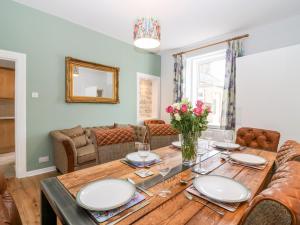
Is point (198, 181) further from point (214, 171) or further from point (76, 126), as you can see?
point (76, 126)

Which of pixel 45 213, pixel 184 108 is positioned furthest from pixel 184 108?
pixel 45 213

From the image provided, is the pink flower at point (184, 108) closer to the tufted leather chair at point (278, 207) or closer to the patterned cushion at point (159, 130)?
the tufted leather chair at point (278, 207)

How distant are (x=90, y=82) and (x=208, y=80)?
9.34ft

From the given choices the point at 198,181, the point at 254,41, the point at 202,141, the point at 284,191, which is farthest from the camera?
the point at 254,41

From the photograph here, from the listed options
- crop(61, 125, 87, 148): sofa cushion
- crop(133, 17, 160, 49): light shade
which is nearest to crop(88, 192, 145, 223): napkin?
crop(133, 17, 160, 49): light shade

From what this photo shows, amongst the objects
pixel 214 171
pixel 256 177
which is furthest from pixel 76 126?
pixel 256 177

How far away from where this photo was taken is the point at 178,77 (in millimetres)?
4336

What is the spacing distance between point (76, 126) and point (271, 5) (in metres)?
3.93

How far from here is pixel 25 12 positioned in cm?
266

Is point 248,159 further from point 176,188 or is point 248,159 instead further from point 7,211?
point 7,211

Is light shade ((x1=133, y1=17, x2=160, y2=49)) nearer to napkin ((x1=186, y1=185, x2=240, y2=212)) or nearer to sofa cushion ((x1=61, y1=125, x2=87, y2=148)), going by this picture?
napkin ((x1=186, y1=185, x2=240, y2=212))

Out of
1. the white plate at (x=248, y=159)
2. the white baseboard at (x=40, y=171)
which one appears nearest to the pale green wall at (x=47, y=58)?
the white baseboard at (x=40, y=171)

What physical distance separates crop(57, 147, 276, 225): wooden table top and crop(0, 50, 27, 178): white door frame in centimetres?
216

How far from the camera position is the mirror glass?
3256mm
